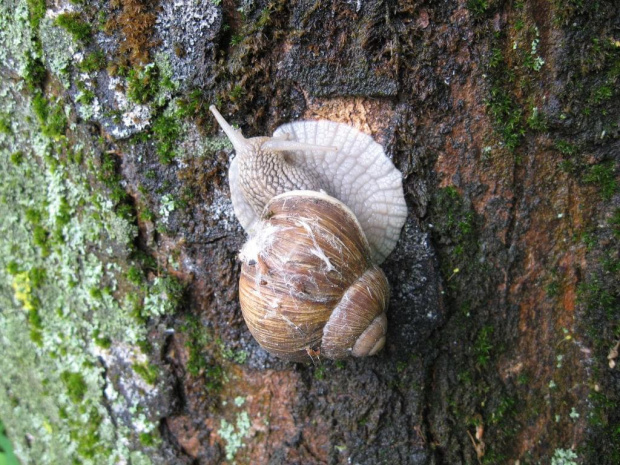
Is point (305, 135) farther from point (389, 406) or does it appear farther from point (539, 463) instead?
point (539, 463)

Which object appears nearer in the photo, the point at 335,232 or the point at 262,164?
the point at 335,232

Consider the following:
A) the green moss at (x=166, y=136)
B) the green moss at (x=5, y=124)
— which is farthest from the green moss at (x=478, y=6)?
the green moss at (x=5, y=124)

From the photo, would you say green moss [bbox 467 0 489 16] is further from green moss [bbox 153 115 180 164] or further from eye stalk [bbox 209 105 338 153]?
green moss [bbox 153 115 180 164]

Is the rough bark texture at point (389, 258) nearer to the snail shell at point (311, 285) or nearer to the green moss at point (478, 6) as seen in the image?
the green moss at point (478, 6)

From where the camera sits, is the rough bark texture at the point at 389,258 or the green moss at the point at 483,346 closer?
the rough bark texture at the point at 389,258

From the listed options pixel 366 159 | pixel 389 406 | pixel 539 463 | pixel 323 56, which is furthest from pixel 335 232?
pixel 539 463

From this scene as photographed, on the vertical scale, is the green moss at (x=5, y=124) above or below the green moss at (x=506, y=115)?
below
